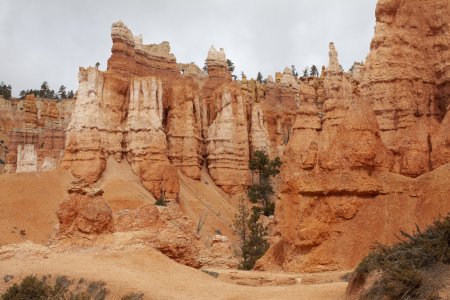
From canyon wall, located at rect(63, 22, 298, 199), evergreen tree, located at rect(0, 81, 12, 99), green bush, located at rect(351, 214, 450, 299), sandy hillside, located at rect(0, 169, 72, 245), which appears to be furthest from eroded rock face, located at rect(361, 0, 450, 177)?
evergreen tree, located at rect(0, 81, 12, 99)

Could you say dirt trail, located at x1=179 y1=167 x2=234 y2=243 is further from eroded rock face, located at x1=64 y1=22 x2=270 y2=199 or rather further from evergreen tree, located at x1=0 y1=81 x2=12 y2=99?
evergreen tree, located at x1=0 y1=81 x2=12 y2=99

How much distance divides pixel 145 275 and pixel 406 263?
852 cm

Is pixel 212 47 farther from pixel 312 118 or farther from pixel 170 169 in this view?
pixel 312 118

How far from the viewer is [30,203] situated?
47312mm

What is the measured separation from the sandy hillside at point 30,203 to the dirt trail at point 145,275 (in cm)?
2137

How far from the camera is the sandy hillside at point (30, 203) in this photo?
4275cm

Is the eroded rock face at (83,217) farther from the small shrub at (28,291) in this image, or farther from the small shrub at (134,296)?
the small shrub at (134,296)

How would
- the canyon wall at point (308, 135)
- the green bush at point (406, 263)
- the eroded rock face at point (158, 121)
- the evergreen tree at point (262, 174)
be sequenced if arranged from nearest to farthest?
the green bush at point (406, 263) < the canyon wall at point (308, 135) < the eroded rock face at point (158, 121) < the evergreen tree at point (262, 174)

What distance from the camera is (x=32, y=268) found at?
1866cm

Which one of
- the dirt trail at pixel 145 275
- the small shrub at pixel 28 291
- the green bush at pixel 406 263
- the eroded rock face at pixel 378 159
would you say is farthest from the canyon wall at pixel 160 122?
the green bush at pixel 406 263

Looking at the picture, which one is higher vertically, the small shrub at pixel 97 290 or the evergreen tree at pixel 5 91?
the evergreen tree at pixel 5 91

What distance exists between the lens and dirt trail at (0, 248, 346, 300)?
51.7ft

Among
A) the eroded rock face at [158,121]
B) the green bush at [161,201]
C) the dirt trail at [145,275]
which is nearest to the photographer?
the dirt trail at [145,275]

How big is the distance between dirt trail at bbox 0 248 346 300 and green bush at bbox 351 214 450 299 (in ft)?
5.01
